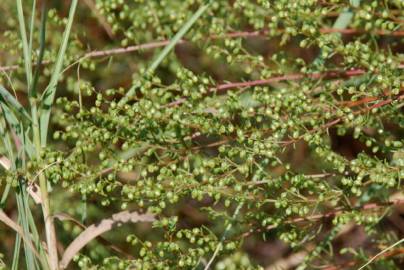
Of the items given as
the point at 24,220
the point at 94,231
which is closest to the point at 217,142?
the point at 94,231

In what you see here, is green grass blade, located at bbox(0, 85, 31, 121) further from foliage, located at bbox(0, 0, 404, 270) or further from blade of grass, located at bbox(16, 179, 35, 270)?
blade of grass, located at bbox(16, 179, 35, 270)

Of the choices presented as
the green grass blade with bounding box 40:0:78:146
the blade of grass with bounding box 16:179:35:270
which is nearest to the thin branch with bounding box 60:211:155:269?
the blade of grass with bounding box 16:179:35:270

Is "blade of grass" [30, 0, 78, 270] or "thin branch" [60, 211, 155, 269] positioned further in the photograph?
"thin branch" [60, 211, 155, 269]

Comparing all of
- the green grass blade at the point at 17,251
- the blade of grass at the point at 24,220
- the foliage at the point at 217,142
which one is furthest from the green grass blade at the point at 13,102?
the green grass blade at the point at 17,251

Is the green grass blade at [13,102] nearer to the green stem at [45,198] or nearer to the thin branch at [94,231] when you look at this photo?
the green stem at [45,198]

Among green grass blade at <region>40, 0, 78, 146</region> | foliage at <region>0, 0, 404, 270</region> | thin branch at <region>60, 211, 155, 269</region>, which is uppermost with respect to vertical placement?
green grass blade at <region>40, 0, 78, 146</region>

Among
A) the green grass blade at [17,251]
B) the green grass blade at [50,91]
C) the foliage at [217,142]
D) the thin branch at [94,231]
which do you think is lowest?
the thin branch at [94,231]

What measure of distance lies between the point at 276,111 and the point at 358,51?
250 mm

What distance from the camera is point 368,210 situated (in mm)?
1944

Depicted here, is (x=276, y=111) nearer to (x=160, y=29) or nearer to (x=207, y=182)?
(x=207, y=182)

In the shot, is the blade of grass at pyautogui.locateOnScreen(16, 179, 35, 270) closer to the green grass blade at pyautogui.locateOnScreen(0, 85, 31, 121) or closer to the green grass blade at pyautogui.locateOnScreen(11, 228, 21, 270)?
the green grass blade at pyautogui.locateOnScreen(11, 228, 21, 270)

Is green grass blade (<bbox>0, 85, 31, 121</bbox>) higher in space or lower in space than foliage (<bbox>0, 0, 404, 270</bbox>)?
higher

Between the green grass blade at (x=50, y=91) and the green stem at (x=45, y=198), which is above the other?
the green grass blade at (x=50, y=91)

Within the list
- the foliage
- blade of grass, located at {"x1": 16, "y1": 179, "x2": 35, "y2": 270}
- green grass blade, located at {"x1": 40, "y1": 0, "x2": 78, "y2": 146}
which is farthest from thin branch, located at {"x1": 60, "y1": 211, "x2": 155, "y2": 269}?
green grass blade, located at {"x1": 40, "y1": 0, "x2": 78, "y2": 146}
